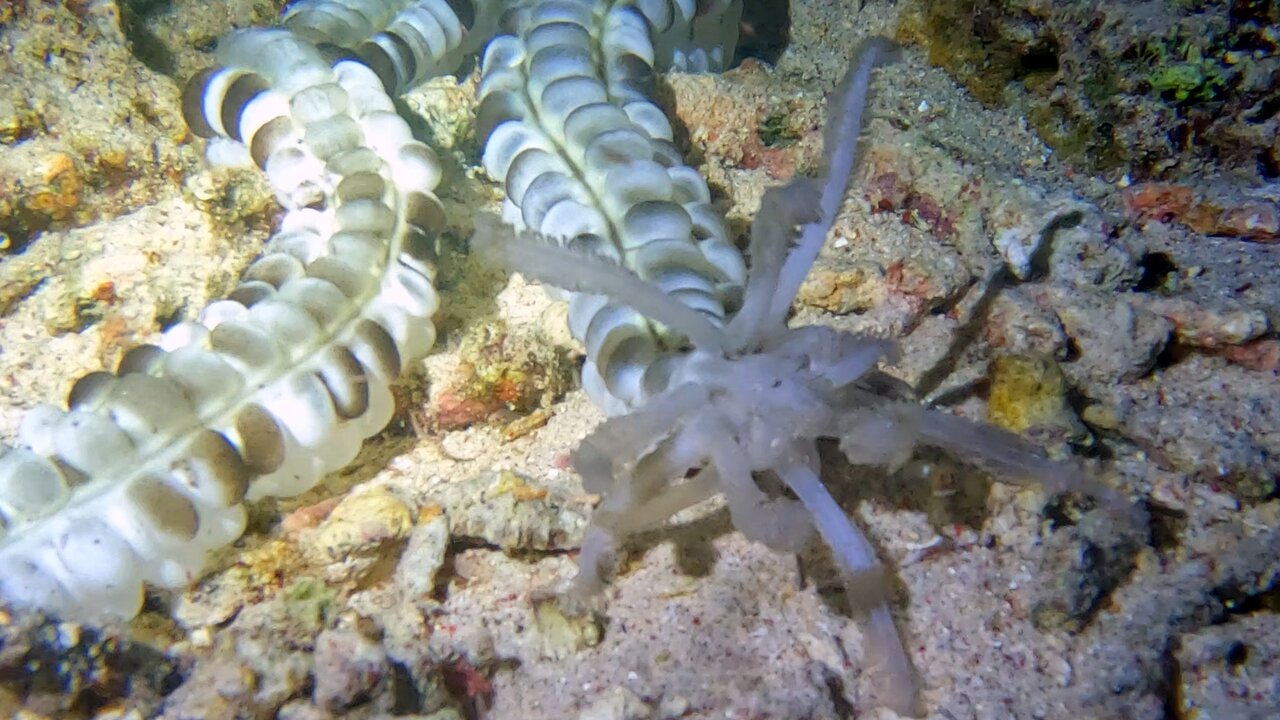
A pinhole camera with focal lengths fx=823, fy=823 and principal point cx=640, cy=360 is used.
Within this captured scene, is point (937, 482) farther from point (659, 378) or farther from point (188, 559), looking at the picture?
point (188, 559)

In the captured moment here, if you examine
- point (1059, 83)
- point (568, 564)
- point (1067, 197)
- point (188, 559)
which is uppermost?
point (1059, 83)

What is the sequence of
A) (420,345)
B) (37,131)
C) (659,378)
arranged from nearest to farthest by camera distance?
(659,378), (420,345), (37,131)

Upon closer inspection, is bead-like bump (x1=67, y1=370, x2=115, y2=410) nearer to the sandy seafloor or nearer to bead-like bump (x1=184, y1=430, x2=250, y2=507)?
bead-like bump (x1=184, y1=430, x2=250, y2=507)

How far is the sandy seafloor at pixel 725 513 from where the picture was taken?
2027 millimetres

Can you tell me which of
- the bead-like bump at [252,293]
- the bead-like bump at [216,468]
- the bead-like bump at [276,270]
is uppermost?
the bead-like bump at [276,270]

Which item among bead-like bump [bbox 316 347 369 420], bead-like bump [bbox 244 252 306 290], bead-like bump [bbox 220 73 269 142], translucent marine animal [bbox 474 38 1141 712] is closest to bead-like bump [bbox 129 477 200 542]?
bead-like bump [bbox 316 347 369 420]

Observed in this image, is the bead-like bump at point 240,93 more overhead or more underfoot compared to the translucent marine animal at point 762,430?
more overhead

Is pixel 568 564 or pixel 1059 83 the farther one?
pixel 1059 83

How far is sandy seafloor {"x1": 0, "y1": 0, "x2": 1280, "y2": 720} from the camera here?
6.65 ft

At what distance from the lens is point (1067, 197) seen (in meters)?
2.85

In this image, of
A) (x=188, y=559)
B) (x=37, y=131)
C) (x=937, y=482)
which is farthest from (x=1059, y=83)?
(x=37, y=131)

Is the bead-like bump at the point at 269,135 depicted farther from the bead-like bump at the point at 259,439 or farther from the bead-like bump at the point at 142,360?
the bead-like bump at the point at 259,439

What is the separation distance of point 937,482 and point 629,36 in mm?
2055

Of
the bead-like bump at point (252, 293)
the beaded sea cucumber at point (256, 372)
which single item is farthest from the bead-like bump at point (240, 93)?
the bead-like bump at point (252, 293)
